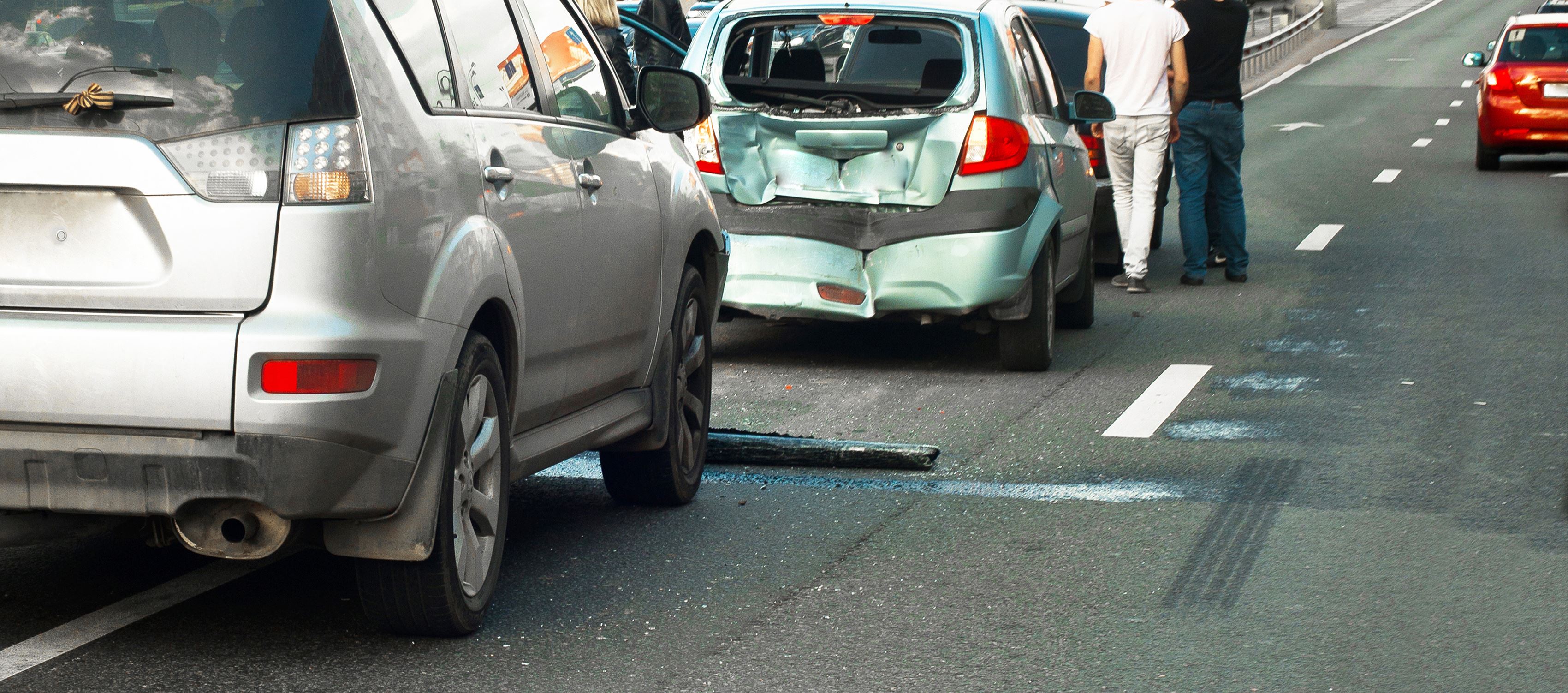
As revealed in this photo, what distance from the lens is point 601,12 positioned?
12.0 metres

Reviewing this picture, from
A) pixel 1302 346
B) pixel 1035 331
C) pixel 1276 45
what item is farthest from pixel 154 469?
pixel 1276 45

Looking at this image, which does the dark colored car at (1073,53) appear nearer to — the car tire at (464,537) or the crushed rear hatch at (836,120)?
the crushed rear hatch at (836,120)

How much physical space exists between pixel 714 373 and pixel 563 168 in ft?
13.6

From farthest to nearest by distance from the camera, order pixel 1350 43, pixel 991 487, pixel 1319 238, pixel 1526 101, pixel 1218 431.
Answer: pixel 1350 43, pixel 1526 101, pixel 1319 238, pixel 1218 431, pixel 991 487

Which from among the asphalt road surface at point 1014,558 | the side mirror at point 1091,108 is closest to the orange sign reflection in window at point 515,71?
the asphalt road surface at point 1014,558

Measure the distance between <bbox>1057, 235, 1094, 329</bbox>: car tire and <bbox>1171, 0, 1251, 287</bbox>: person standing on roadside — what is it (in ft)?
5.86

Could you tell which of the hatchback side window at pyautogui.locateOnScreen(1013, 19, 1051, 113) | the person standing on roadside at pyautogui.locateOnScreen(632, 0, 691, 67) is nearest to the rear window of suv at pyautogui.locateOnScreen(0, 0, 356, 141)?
the hatchback side window at pyautogui.locateOnScreen(1013, 19, 1051, 113)

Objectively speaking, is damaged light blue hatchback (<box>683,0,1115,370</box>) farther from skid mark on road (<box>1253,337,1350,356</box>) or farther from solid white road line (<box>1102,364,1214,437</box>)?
skid mark on road (<box>1253,337,1350,356</box>)

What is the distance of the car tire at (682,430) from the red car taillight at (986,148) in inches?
94.9

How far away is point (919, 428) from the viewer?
7586 millimetres

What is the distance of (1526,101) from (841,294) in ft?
48.8

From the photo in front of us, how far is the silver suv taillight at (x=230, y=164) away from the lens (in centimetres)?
376

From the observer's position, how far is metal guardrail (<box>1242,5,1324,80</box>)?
135 feet

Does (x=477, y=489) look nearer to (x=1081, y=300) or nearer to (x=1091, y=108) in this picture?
(x=1091, y=108)
